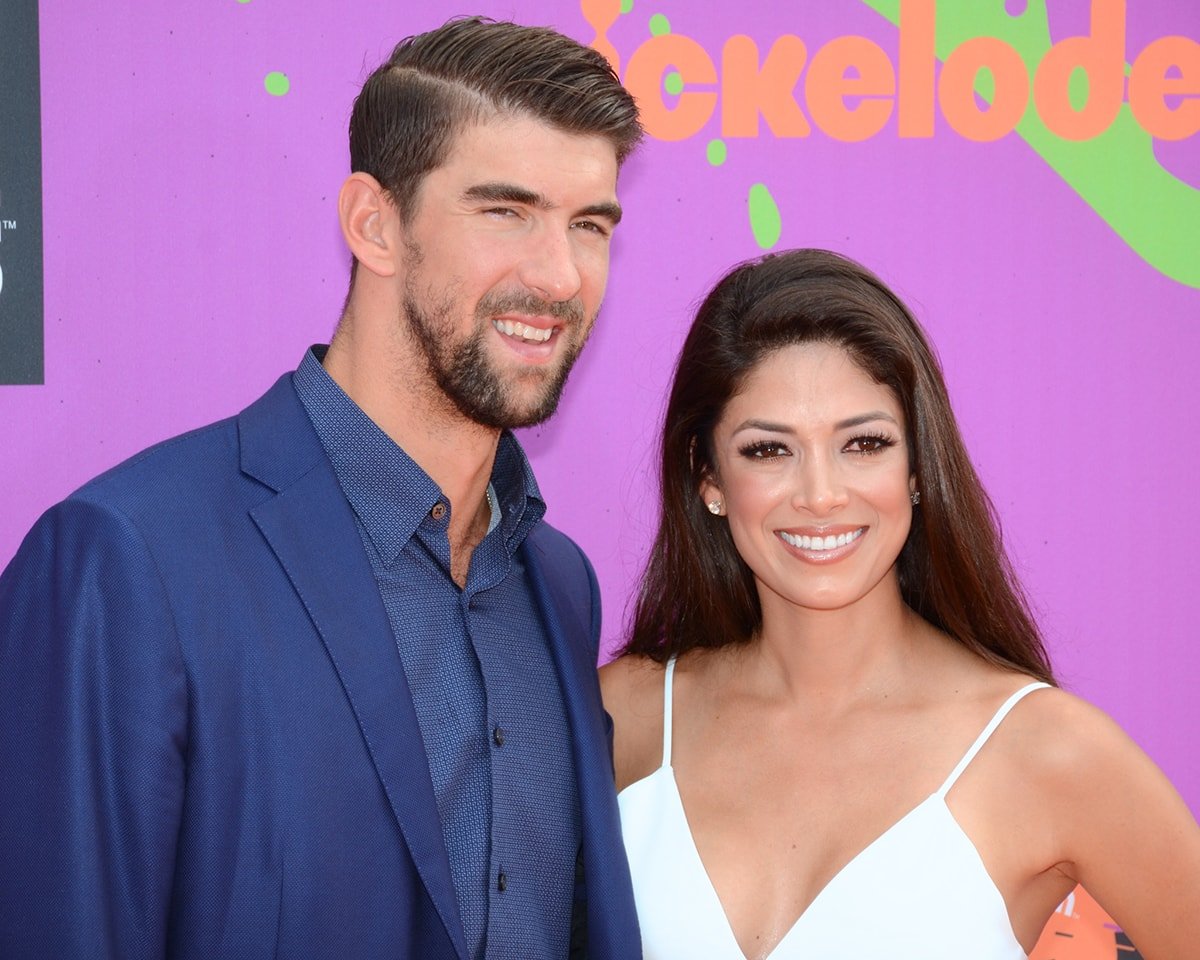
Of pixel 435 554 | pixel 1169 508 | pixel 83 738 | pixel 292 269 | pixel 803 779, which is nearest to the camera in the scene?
pixel 83 738

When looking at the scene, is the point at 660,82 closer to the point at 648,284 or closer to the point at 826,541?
the point at 648,284

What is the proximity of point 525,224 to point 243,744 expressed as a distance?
0.69m

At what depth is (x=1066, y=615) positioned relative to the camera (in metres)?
2.54

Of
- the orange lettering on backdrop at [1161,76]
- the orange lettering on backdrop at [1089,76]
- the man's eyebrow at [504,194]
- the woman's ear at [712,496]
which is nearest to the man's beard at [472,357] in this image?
the man's eyebrow at [504,194]

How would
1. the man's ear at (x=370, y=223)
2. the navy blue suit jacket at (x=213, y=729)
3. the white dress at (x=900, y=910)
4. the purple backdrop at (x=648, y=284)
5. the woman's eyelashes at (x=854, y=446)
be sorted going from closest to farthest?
the navy blue suit jacket at (x=213, y=729)
the man's ear at (x=370, y=223)
the white dress at (x=900, y=910)
the woman's eyelashes at (x=854, y=446)
the purple backdrop at (x=648, y=284)

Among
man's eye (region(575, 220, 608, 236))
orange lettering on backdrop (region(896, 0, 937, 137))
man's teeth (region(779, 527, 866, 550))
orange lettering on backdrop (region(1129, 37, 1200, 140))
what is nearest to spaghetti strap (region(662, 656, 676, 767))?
man's teeth (region(779, 527, 866, 550))

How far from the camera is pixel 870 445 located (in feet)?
6.38

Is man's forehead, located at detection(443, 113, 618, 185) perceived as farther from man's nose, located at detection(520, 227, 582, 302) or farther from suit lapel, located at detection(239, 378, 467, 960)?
suit lapel, located at detection(239, 378, 467, 960)

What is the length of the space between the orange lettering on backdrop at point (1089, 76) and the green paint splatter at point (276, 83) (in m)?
1.37

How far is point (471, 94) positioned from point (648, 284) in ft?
3.01

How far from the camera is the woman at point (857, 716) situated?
71.6 inches

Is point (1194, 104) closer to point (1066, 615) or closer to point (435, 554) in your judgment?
point (1066, 615)

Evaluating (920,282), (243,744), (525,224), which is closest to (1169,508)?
(920,282)

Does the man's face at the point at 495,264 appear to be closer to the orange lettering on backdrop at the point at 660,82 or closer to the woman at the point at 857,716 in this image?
the woman at the point at 857,716
